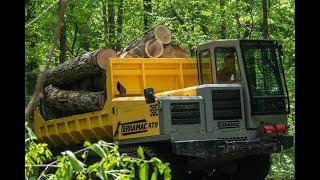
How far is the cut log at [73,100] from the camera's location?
32.2ft

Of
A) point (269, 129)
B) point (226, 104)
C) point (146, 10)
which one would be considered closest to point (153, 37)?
point (226, 104)

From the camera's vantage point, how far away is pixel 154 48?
1048cm

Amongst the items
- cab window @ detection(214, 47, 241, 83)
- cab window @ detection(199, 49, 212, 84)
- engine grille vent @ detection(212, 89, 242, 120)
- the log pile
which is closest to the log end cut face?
the log pile

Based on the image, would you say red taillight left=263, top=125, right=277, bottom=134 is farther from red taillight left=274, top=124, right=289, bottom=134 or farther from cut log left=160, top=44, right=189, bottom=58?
cut log left=160, top=44, right=189, bottom=58

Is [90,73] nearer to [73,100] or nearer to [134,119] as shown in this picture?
[73,100]

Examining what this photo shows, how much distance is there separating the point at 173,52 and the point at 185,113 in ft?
7.82

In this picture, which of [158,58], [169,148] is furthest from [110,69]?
[169,148]

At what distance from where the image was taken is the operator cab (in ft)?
30.0

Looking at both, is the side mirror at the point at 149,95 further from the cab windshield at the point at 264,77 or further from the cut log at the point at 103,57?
the cab windshield at the point at 264,77

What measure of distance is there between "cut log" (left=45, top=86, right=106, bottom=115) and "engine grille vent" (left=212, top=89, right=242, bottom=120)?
215cm

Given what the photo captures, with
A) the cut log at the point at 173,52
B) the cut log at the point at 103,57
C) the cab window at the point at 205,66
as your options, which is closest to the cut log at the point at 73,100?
the cut log at the point at 103,57

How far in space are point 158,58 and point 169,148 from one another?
195cm

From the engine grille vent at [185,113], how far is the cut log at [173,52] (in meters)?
2.05
